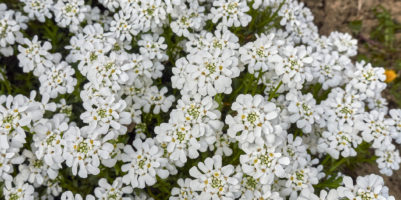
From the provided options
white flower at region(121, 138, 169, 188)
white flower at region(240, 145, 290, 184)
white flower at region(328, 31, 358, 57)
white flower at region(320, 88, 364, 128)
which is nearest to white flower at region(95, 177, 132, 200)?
white flower at region(121, 138, 169, 188)

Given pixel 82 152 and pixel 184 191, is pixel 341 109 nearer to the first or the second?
pixel 184 191

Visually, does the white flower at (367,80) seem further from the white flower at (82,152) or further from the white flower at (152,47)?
the white flower at (82,152)

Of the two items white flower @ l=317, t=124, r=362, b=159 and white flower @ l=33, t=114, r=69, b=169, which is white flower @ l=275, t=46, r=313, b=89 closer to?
white flower @ l=317, t=124, r=362, b=159

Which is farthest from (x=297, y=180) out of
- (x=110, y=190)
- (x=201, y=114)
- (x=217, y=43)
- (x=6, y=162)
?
(x=6, y=162)

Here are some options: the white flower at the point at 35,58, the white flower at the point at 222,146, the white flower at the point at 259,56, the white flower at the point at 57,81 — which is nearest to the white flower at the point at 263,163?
the white flower at the point at 222,146

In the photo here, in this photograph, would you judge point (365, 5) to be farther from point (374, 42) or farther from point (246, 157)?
point (246, 157)

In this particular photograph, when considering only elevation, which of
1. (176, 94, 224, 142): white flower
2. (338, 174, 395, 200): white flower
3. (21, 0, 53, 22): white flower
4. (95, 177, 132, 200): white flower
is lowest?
(95, 177, 132, 200): white flower
